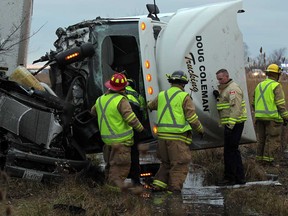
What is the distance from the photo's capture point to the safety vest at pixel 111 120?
19.2 ft

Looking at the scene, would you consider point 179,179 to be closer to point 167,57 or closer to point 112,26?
point 167,57

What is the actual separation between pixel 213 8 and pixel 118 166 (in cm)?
249

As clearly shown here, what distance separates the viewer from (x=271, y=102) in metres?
8.21

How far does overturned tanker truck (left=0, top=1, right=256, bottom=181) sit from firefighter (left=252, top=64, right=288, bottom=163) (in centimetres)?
150

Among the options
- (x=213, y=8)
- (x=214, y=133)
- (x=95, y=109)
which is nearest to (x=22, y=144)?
(x=95, y=109)

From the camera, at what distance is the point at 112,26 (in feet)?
20.7

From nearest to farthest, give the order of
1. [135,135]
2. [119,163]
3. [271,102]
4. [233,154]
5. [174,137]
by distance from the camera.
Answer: [119,163]
[174,137]
[135,135]
[233,154]
[271,102]

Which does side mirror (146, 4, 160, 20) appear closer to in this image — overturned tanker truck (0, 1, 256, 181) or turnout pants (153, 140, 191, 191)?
overturned tanker truck (0, 1, 256, 181)

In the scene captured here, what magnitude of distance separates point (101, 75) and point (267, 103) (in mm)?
3371

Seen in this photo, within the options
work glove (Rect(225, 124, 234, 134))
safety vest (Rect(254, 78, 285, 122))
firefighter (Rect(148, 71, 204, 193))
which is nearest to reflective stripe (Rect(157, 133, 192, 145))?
firefighter (Rect(148, 71, 204, 193))

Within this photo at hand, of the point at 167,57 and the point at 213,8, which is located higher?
the point at 213,8

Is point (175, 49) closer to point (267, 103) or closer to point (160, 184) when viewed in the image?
point (160, 184)

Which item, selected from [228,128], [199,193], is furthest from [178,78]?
[199,193]

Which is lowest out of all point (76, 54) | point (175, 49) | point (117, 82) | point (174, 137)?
point (174, 137)
